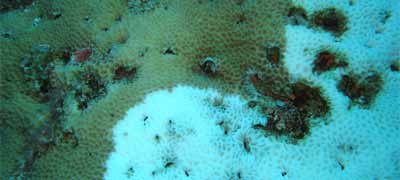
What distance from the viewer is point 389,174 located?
240 centimetres

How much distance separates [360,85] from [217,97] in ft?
3.62

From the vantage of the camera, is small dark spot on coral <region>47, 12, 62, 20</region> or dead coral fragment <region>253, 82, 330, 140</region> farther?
small dark spot on coral <region>47, 12, 62, 20</region>

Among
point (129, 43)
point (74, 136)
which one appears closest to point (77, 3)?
point (129, 43)

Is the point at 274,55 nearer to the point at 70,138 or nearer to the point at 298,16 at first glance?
the point at 298,16

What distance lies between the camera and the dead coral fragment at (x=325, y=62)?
2.48m

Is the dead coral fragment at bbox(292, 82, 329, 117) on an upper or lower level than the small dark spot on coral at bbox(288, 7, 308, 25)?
lower

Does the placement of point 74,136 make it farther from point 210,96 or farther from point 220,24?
point 220,24

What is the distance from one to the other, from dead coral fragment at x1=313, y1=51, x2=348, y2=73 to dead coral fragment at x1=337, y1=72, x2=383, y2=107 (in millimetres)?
125

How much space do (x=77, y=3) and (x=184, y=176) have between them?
1.87 m

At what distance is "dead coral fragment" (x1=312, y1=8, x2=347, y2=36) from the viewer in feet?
8.27

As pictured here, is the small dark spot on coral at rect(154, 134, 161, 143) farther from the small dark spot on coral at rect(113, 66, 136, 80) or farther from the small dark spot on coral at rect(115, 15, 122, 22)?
the small dark spot on coral at rect(115, 15, 122, 22)

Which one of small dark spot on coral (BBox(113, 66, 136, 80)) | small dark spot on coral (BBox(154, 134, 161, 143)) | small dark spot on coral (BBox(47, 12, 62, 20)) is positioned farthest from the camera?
small dark spot on coral (BBox(47, 12, 62, 20))

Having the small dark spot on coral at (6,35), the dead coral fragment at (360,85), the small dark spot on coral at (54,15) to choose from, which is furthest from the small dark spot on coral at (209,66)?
the small dark spot on coral at (6,35)

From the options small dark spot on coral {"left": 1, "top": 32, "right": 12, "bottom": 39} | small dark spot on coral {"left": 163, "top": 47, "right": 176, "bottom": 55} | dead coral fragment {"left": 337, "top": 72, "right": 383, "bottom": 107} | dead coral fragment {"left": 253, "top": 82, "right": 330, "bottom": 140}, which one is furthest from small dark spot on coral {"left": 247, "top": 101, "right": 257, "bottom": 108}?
small dark spot on coral {"left": 1, "top": 32, "right": 12, "bottom": 39}
